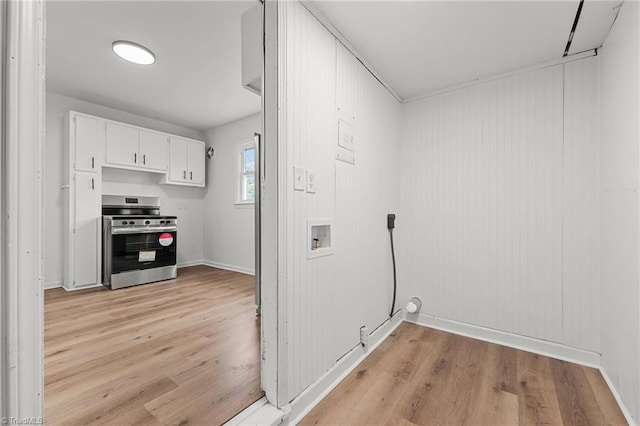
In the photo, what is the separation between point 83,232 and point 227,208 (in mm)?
1962

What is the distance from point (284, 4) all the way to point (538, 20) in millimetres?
1516

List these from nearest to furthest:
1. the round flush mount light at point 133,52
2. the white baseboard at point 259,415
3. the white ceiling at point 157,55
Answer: the white baseboard at point 259,415, the white ceiling at point 157,55, the round flush mount light at point 133,52

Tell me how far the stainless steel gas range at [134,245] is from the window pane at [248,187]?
1.14 meters

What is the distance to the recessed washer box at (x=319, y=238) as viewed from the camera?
1.61 metres

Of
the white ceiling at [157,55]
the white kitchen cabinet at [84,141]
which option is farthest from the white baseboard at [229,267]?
the white ceiling at [157,55]

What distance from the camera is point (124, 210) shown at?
432cm

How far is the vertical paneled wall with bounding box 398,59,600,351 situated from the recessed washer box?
1.27m

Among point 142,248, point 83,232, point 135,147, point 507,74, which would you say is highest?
point 507,74

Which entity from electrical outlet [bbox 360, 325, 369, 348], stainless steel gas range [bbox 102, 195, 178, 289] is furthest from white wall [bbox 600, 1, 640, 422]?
stainless steel gas range [bbox 102, 195, 178, 289]

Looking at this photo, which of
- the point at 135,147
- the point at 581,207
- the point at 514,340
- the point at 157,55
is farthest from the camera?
the point at 135,147

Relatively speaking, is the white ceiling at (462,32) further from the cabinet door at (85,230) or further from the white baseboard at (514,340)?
the cabinet door at (85,230)

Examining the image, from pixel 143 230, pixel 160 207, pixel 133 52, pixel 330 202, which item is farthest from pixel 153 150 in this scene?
pixel 330 202

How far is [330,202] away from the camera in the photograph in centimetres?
181

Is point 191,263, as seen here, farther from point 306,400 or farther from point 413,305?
point 306,400
